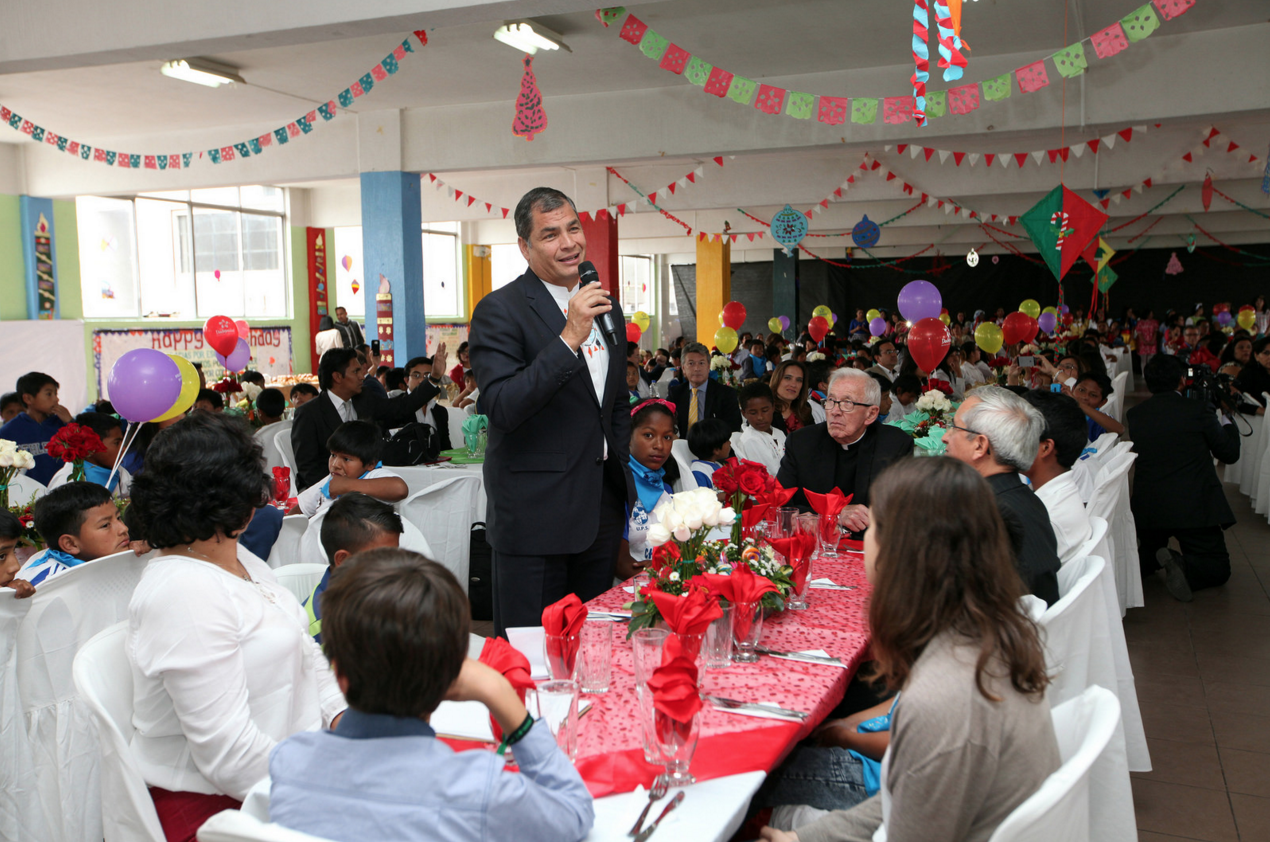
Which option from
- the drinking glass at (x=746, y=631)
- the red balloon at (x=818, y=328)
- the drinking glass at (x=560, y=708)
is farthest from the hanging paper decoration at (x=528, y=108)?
the red balloon at (x=818, y=328)

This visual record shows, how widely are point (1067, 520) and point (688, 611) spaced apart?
160cm

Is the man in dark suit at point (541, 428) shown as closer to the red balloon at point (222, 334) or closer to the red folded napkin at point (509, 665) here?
the red folded napkin at point (509, 665)

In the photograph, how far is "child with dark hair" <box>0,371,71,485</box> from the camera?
489 cm

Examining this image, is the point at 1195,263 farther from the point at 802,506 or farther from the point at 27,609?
the point at 27,609

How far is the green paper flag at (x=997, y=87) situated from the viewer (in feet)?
17.1

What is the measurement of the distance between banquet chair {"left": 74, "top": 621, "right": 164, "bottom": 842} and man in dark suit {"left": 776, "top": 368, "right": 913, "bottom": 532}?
88.8 inches

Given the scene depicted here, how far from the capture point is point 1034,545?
2.27m

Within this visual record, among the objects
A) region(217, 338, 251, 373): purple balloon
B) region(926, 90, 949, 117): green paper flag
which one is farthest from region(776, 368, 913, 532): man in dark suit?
region(217, 338, 251, 373): purple balloon

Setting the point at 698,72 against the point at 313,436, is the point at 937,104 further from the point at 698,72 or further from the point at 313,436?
the point at 313,436

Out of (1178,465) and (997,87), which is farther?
(997,87)

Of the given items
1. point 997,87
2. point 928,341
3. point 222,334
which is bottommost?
point 928,341

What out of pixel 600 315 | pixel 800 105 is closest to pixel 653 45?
pixel 800 105

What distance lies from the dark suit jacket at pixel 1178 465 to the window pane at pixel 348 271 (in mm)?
13753

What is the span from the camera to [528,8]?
13.5ft
